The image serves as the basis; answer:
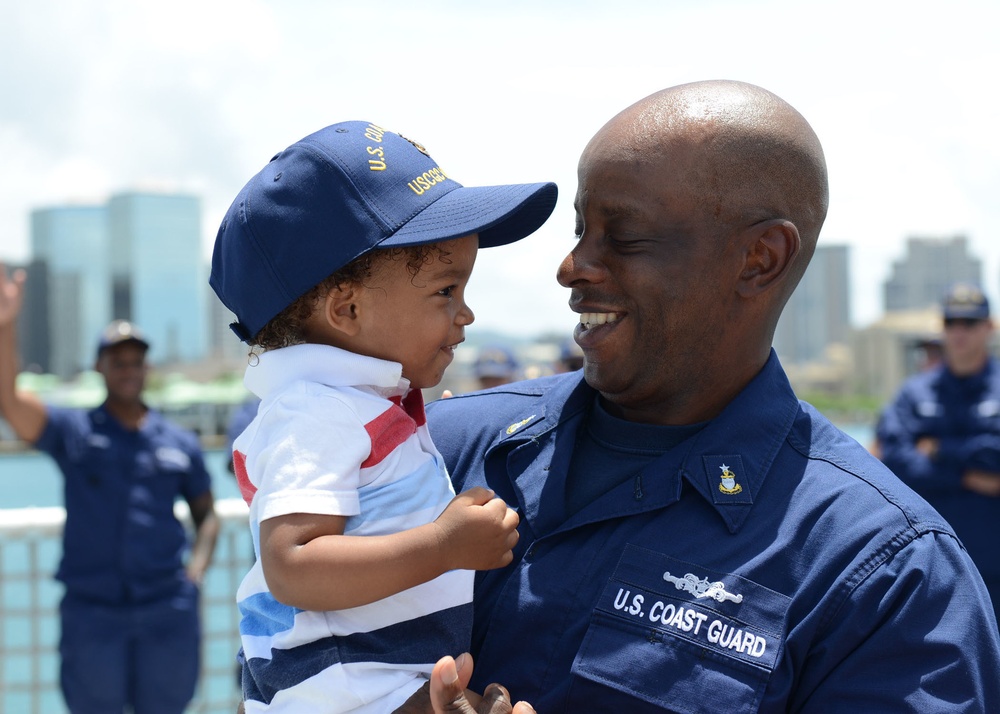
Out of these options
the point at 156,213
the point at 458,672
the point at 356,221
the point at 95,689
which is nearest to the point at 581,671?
the point at 458,672

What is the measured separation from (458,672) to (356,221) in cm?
72

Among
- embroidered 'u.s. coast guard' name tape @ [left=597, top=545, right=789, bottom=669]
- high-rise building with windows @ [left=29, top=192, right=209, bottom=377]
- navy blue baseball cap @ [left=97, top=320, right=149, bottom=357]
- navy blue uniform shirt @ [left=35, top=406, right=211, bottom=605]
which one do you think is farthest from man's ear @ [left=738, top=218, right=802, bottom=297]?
high-rise building with windows @ [left=29, top=192, right=209, bottom=377]

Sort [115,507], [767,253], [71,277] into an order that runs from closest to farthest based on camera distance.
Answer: [767,253] → [115,507] → [71,277]

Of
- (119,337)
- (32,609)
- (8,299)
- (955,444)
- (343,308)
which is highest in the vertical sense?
(343,308)

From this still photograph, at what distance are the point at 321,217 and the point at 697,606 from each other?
2.80ft

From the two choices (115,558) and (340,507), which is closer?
(340,507)

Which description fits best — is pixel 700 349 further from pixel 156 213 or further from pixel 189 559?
pixel 156 213

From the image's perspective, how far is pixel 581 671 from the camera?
163 cm

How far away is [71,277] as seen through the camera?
74.6 meters

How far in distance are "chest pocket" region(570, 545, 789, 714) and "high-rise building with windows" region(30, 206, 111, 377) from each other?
68498 mm

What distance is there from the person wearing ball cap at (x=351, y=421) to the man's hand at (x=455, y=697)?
0.14 feet

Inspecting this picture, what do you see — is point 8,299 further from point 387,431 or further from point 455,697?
point 455,697

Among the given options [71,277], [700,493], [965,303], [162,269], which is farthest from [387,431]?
[71,277]

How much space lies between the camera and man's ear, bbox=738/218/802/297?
6.15ft
